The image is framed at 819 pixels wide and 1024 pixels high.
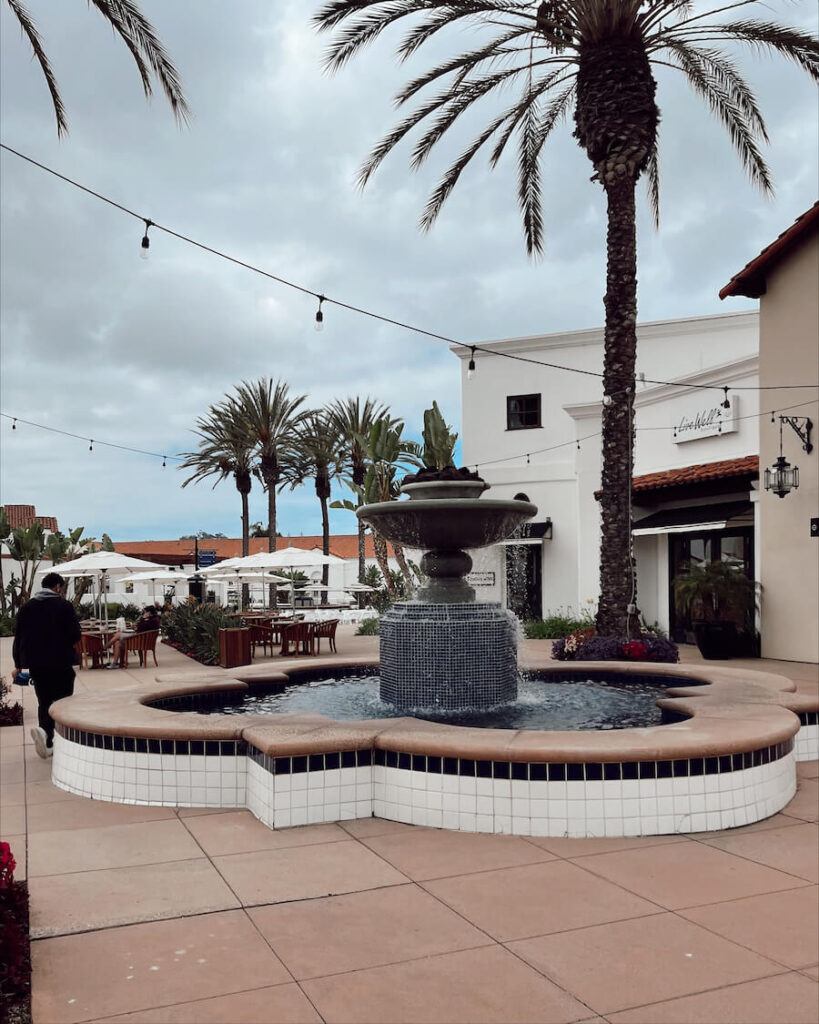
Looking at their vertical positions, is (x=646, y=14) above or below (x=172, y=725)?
above

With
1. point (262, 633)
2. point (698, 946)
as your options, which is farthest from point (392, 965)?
point (262, 633)

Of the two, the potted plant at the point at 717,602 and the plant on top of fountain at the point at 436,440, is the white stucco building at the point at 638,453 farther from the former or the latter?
the plant on top of fountain at the point at 436,440

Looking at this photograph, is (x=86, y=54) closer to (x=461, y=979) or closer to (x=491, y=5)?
(x=491, y=5)

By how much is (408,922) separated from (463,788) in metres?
1.59

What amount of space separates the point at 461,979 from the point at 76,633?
242 inches

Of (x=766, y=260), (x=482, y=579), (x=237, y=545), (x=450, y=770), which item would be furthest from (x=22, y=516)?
(x=450, y=770)

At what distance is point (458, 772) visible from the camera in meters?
5.79

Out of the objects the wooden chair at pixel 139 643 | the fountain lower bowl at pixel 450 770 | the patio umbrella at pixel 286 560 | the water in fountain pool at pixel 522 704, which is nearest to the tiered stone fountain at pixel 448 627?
the water in fountain pool at pixel 522 704

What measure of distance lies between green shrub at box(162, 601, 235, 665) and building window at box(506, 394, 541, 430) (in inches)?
460

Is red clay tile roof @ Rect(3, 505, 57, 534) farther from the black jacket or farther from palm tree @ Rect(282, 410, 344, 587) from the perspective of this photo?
the black jacket

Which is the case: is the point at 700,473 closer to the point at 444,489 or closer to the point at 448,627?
the point at 444,489

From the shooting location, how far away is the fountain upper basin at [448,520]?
884 centimetres

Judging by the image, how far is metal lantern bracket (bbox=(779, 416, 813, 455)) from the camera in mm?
16422

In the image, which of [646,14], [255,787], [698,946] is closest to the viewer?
[698,946]
